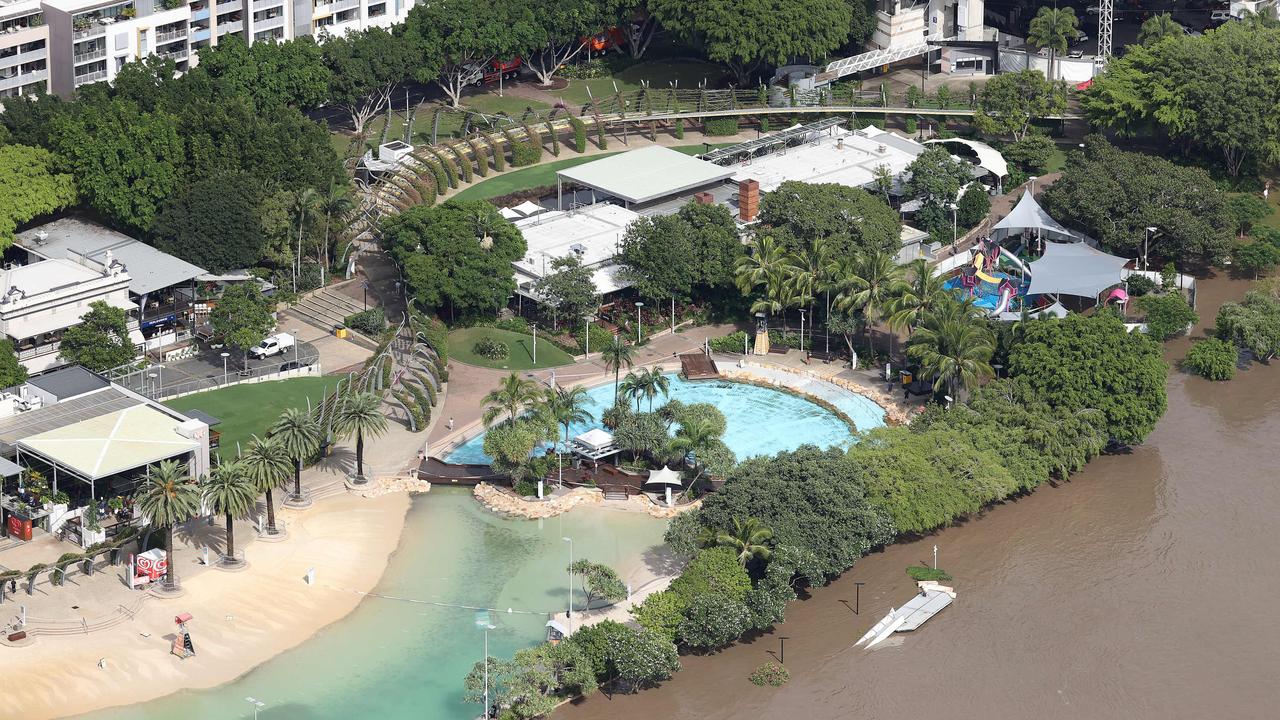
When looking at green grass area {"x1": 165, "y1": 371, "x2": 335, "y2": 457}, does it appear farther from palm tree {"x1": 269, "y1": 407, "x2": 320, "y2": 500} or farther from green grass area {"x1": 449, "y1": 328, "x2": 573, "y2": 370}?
green grass area {"x1": 449, "y1": 328, "x2": 573, "y2": 370}

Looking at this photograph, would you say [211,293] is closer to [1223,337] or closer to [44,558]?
[44,558]

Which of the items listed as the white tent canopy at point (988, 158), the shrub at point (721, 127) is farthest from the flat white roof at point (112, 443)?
the white tent canopy at point (988, 158)

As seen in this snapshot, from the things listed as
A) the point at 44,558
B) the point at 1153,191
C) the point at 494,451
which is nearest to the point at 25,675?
the point at 44,558

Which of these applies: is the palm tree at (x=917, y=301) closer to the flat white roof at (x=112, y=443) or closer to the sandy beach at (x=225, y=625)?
the sandy beach at (x=225, y=625)

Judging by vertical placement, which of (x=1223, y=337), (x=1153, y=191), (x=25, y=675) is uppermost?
(x=1153, y=191)

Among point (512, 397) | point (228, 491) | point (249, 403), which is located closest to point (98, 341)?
point (249, 403)

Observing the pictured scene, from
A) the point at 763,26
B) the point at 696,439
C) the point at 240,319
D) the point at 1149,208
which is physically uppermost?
the point at 763,26

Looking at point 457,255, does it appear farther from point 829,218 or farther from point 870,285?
point 870,285
